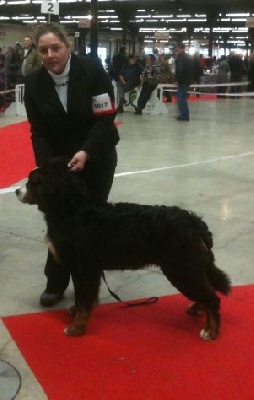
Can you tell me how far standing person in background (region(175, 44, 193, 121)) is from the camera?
13.7 meters

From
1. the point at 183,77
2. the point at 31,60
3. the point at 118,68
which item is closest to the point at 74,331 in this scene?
the point at 31,60

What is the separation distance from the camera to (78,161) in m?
3.11

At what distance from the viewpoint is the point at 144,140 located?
10.5m

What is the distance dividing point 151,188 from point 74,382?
412 cm

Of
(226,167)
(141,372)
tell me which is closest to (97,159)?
(141,372)

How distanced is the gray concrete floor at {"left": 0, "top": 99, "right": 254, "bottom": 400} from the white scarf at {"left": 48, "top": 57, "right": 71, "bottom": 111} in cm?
130

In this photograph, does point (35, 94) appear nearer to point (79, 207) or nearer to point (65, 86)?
point (65, 86)

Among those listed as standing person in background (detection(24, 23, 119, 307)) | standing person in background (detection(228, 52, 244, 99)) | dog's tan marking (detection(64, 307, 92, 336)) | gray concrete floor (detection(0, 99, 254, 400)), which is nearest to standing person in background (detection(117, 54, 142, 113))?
gray concrete floor (detection(0, 99, 254, 400))

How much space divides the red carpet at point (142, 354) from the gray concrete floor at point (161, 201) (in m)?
0.13

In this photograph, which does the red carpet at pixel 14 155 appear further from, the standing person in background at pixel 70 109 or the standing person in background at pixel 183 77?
the standing person in background at pixel 183 77

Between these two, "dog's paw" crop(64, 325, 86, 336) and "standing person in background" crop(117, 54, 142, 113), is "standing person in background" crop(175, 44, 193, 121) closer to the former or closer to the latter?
"standing person in background" crop(117, 54, 142, 113)

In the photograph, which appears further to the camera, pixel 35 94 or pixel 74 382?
pixel 35 94

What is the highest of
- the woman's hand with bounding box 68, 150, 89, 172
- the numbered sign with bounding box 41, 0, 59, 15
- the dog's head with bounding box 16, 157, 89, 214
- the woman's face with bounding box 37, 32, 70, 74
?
the numbered sign with bounding box 41, 0, 59, 15

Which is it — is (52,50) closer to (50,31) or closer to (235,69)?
(50,31)
